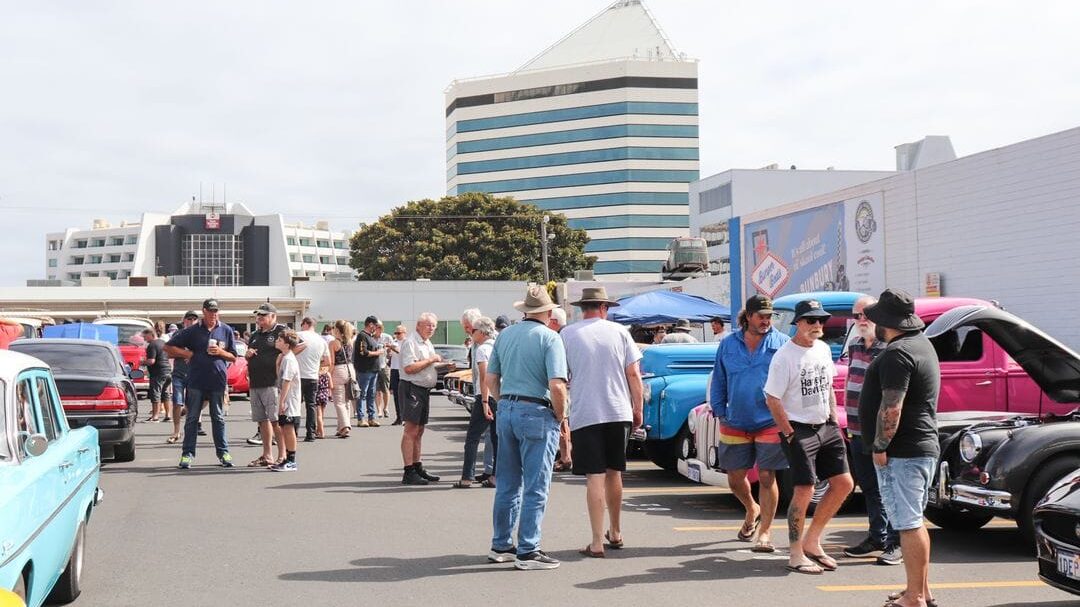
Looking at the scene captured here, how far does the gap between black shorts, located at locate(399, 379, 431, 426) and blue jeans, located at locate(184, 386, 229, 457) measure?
93.7 inches

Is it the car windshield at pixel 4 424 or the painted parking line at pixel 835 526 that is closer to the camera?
the car windshield at pixel 4 424

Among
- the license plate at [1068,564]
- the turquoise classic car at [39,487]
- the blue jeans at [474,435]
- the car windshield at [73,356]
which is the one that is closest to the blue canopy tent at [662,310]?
the blue jeans at [474,435]

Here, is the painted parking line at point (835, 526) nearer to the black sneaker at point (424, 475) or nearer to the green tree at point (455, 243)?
the black sneaker at point (424, 475)

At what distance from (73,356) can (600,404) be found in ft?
29.2

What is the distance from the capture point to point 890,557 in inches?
306

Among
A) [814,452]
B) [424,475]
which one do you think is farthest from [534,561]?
[424,475]

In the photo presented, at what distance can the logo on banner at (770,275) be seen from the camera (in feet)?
85.5

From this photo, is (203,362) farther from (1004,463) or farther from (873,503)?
(1004,463)

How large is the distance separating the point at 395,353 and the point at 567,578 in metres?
14.5

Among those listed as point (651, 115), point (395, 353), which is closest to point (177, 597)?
point (395, 353)

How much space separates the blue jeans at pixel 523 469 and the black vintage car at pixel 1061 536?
3089 millimetres

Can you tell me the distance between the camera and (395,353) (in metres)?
21.3

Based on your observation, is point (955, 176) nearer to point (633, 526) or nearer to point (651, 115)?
point (633, 526)

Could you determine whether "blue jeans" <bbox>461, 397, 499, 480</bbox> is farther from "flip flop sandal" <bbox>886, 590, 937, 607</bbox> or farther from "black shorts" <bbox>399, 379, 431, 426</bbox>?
"flip flop sandal" <bbox>886, 590, 937, 607</bbox>
